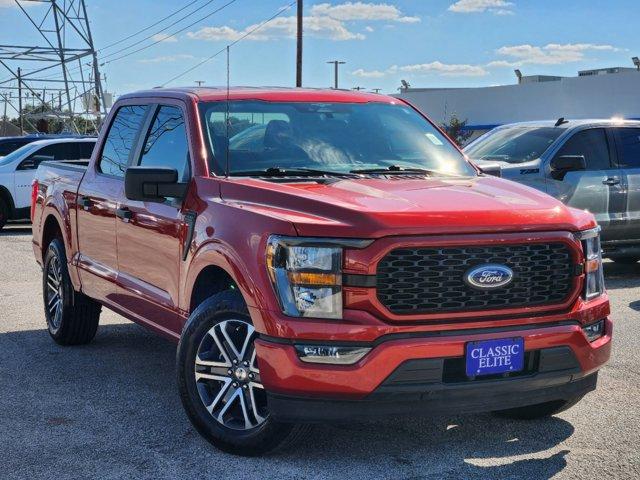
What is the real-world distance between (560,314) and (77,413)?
2806 mm

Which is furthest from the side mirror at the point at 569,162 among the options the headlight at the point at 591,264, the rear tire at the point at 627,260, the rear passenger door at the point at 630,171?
the headlight at the point at 591,264

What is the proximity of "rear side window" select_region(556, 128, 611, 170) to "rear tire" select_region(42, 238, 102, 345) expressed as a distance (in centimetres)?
599

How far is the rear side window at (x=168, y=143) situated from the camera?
19.0ft

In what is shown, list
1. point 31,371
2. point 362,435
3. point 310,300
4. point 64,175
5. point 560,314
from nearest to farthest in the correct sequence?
point 310,300
point 560,314
point 362,435
point 31,371
point 64,175

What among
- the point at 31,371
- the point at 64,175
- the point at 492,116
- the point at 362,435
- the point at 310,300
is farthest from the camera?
the point at 492,116

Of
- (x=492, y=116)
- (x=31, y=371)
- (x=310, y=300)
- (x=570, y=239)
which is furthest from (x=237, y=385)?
(x=492, y=116)

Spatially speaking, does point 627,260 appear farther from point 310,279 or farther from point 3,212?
point 3,212

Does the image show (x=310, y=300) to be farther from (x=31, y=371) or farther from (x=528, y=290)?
(x=31, y=371)

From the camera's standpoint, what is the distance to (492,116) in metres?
50.3

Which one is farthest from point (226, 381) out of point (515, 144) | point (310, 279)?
point (515, 144)

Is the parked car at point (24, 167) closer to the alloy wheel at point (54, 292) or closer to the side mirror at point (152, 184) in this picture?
the alloy wheel at point (54, 292)

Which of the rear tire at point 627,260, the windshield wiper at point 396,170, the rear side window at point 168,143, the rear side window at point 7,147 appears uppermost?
the rear side window at point 168,143

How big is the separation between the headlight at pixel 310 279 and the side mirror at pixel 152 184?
1.18 m

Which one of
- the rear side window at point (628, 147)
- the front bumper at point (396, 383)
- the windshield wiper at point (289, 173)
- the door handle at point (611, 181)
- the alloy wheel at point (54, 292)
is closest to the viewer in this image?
the front bumper at point (396, 383)
